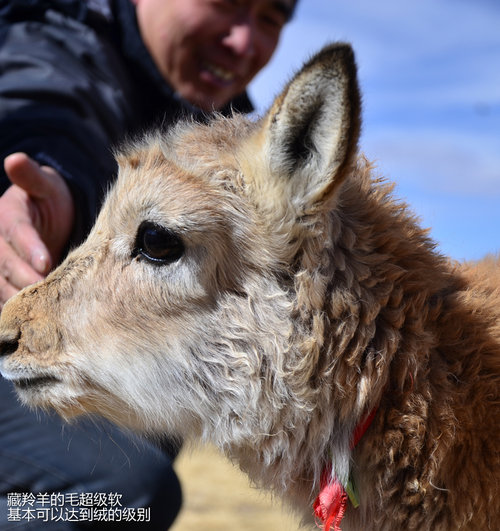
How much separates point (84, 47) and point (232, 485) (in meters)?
A: 5.94

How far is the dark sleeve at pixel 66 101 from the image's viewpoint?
3.61 metres

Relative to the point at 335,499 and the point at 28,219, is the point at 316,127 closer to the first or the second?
the point at 335,499

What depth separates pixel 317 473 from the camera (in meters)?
2.51

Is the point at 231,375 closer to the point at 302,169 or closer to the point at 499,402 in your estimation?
the point at 302,169

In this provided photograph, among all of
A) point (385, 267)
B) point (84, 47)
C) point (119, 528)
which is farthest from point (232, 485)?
point (385, 267)

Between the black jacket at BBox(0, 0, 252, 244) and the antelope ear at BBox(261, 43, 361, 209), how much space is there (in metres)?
1.40

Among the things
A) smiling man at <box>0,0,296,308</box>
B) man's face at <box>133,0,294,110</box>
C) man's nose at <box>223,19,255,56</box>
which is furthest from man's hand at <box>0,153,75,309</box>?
man's nose at <box>223,19,255,56</box>

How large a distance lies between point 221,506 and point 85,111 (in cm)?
497

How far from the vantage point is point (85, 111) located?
12.9 ft

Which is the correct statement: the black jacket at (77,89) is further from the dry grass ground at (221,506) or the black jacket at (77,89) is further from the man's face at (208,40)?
the dry grass ground at (221,506)

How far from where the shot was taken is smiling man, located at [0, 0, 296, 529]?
3146 millimetres

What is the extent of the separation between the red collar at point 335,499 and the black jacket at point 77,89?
1990 millimetres

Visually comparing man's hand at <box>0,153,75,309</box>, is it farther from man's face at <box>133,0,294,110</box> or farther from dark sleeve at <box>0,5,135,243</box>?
man's face at <box>133,0,294,110</box>

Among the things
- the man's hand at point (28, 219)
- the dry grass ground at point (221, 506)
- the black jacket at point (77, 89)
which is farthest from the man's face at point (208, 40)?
the dry grass ground at point (221, 506)
